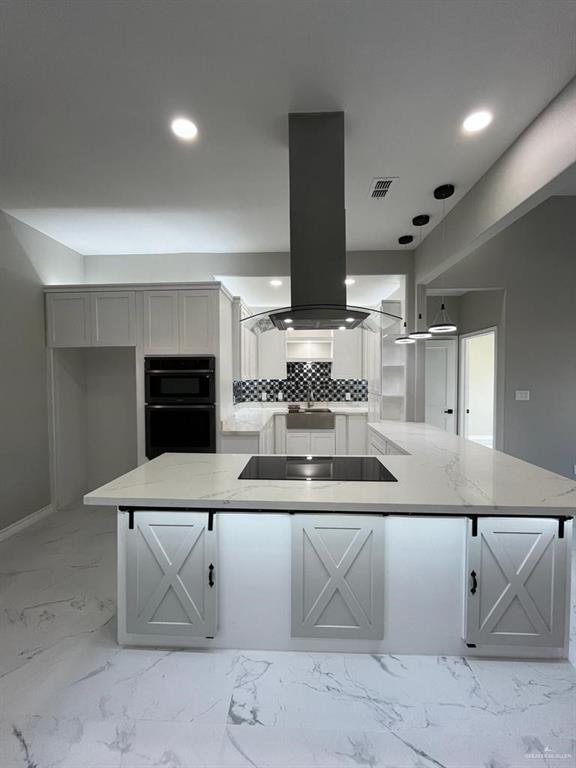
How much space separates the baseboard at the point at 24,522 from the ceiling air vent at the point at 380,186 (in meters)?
4.15

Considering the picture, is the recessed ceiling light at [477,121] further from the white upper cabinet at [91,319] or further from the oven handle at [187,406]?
the white upper cabinet at [91,319]

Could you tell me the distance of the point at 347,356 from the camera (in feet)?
18.5

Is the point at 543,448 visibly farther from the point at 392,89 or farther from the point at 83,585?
the point at 83,585

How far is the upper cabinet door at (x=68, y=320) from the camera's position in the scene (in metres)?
3.59

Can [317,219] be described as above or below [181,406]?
above

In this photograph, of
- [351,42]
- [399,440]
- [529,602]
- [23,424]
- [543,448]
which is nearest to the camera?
[351,42]

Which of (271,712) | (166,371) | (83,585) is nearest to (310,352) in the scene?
(166,371)

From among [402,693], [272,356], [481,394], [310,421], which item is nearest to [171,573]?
[402,693]

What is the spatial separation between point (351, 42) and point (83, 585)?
134 inches

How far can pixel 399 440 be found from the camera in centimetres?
306

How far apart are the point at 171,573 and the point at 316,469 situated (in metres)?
0.94

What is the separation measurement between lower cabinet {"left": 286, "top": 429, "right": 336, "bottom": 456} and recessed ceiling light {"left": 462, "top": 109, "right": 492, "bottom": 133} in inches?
154

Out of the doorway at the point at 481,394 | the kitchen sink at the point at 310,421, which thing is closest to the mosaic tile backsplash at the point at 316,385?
the kitchen sink at the point at 310,421

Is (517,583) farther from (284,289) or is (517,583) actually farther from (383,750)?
(284,289)
